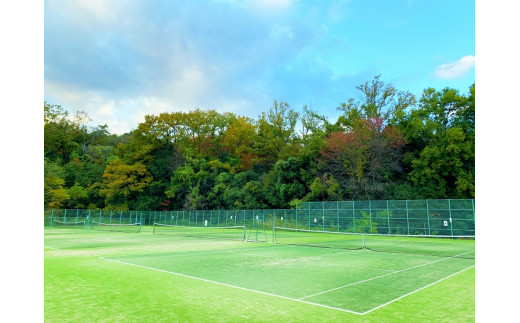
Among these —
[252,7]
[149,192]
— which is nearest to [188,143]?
[149,192]

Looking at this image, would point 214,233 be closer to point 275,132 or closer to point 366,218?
point 366,218

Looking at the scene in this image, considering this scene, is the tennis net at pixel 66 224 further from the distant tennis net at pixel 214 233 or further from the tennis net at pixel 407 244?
the tennis net at pixel 407 244

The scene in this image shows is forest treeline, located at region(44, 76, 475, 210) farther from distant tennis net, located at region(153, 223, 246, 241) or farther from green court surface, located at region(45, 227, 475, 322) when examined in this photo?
green court surface, located at region(45, 227, 475, 322)

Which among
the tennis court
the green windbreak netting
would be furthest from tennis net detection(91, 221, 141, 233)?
the tennis court

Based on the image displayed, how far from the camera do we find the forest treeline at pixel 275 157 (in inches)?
1155

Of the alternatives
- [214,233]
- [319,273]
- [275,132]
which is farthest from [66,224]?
[319,273]

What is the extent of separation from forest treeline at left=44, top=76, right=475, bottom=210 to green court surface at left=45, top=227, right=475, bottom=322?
2029 centimetres

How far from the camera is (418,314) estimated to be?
16.3ft

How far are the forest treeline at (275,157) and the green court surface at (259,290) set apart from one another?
20294 millimetres

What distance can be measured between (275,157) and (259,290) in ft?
122

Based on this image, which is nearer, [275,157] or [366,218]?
[366,218]

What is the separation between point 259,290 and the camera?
21.4 ft
